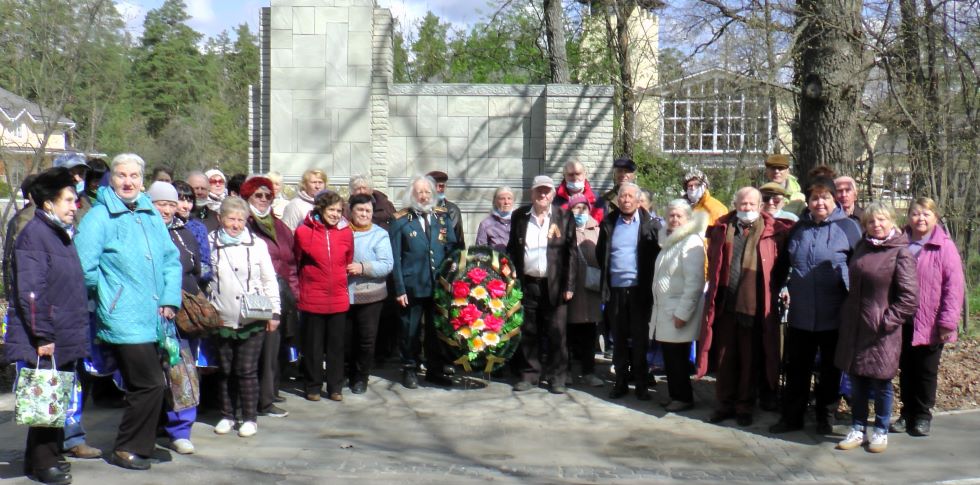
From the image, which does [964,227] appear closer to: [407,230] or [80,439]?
[407,230]

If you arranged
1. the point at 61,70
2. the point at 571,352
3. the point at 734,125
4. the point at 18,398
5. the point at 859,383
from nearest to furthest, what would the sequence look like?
the point at 18,398 < the point at 859,383 < the point at 571,352 < the point at 61,70 < the point at 734,125

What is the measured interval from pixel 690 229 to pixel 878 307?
1.66 m

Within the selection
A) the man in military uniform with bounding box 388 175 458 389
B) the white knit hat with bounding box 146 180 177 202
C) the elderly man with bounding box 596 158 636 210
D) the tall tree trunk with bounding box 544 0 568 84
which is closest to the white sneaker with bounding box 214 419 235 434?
the white knit hat with bounding box 146 180 177 202

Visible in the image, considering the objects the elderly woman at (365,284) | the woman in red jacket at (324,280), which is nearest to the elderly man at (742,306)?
the elderly woman at (365,284)

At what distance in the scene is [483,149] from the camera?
14.2 meters

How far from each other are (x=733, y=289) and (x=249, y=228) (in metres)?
3.75

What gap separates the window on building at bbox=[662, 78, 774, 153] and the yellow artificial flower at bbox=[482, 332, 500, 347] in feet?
25.2

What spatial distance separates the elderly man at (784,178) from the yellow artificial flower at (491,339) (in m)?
2.87

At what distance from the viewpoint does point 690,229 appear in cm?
793

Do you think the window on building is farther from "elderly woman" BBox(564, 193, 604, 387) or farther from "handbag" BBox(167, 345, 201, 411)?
"handbag" BBox(167, 345, 201, 411)

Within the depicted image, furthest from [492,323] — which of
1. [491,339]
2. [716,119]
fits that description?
[716,119]

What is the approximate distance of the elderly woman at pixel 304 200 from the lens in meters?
9.12

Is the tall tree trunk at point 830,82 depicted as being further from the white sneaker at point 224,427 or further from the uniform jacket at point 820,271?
the white sneaker at point 224,427

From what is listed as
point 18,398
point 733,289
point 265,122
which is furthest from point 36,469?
point 265,122
